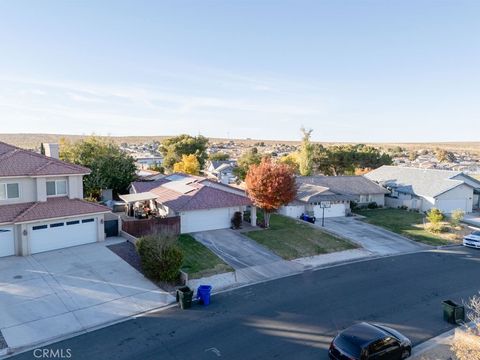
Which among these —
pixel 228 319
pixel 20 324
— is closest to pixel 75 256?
pixel 20 324

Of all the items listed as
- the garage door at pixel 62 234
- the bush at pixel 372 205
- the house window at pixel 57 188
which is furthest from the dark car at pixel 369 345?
the bush at pixel 372 205

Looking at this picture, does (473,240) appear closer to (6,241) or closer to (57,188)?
(57,188)

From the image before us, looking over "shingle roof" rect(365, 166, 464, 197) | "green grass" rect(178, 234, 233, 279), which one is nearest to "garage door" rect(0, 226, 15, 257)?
"green grass" rect(178, 234, 233, 279)

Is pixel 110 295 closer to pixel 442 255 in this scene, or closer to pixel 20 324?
pixel 20 324

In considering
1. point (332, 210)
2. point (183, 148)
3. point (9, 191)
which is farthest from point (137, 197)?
point (183, 148)

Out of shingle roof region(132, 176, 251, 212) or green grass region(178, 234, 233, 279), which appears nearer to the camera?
green grass region(178, 234, 233, 279)

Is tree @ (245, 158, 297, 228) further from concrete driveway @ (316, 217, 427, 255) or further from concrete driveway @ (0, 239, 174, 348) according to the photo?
concrete driveway @ (0, 239, 174, 348)
